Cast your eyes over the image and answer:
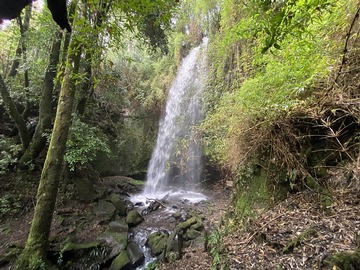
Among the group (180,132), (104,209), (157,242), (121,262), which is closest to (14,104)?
(104,209)

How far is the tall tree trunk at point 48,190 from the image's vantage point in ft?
12.1

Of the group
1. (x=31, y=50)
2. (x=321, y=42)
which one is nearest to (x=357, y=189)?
(x=321, y=42)

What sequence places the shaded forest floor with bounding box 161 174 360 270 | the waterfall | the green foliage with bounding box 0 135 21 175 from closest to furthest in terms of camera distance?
the shaded forest floor with bounding box 161 174 360 270 → the green foliage with bounding box 0 135 21 175 → the waterfall

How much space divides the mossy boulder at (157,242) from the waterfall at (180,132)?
4.28m

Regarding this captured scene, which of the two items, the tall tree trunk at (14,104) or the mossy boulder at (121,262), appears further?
the tall tree trunk at (14,104)

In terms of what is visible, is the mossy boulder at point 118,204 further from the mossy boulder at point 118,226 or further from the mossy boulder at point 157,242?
the mossy boulder at point 157,242

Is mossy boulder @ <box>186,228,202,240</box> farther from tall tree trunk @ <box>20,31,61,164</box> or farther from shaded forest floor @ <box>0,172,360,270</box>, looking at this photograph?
tall tree trunk @ <box>20,31,61,164</box>

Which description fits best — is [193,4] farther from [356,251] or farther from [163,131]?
[356,251]

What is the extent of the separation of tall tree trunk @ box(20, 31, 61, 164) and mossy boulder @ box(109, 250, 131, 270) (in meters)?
4.01

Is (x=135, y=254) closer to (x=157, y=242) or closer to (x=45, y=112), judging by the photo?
(x=157, y=242)

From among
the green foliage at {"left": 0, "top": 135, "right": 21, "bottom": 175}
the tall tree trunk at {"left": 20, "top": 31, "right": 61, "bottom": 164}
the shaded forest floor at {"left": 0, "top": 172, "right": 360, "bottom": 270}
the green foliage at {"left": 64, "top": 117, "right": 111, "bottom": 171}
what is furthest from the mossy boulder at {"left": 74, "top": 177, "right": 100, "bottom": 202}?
the shaded forest floor at {"left": 0, "top": 172, "right": 360, "bottom": 270}

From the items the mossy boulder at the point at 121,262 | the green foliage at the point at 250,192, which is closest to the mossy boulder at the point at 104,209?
the mossy boulder at the point at 121,262

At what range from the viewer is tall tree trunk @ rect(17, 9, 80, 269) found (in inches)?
145

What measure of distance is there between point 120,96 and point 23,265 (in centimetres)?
592
